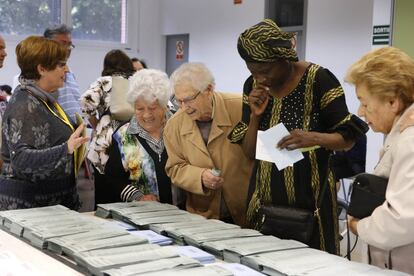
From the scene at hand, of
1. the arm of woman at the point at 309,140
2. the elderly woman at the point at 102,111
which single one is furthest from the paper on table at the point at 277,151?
the elderly woman at the point at 102,111

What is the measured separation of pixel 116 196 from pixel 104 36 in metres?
6.82

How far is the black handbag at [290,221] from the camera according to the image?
6.85 ft

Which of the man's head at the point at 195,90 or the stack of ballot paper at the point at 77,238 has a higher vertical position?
the man's head at the point at 195,90

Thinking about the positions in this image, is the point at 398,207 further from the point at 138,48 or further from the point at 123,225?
the point at 138,48

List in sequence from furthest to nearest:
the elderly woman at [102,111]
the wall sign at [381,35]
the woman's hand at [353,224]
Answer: the wall sign at [381,35], the elderly woman at [102,111], the woman's hand at [353,224]

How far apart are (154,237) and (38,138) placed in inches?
30.6

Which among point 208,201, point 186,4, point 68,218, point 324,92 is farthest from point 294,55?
point 186,4

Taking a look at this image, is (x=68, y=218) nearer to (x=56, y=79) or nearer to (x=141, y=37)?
(x=56, y=79)

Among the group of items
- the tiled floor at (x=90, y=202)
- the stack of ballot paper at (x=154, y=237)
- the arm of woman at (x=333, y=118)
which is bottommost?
the tiled floor at (x=90, y=202)

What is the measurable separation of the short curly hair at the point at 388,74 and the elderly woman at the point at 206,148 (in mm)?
880

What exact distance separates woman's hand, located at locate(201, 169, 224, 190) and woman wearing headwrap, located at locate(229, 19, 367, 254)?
162mm

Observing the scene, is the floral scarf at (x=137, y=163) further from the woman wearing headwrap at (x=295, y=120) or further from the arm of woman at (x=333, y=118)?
the arm of woman at (x=333, y=118)

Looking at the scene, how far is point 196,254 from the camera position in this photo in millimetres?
1813

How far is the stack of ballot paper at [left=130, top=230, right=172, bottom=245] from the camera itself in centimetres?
196
